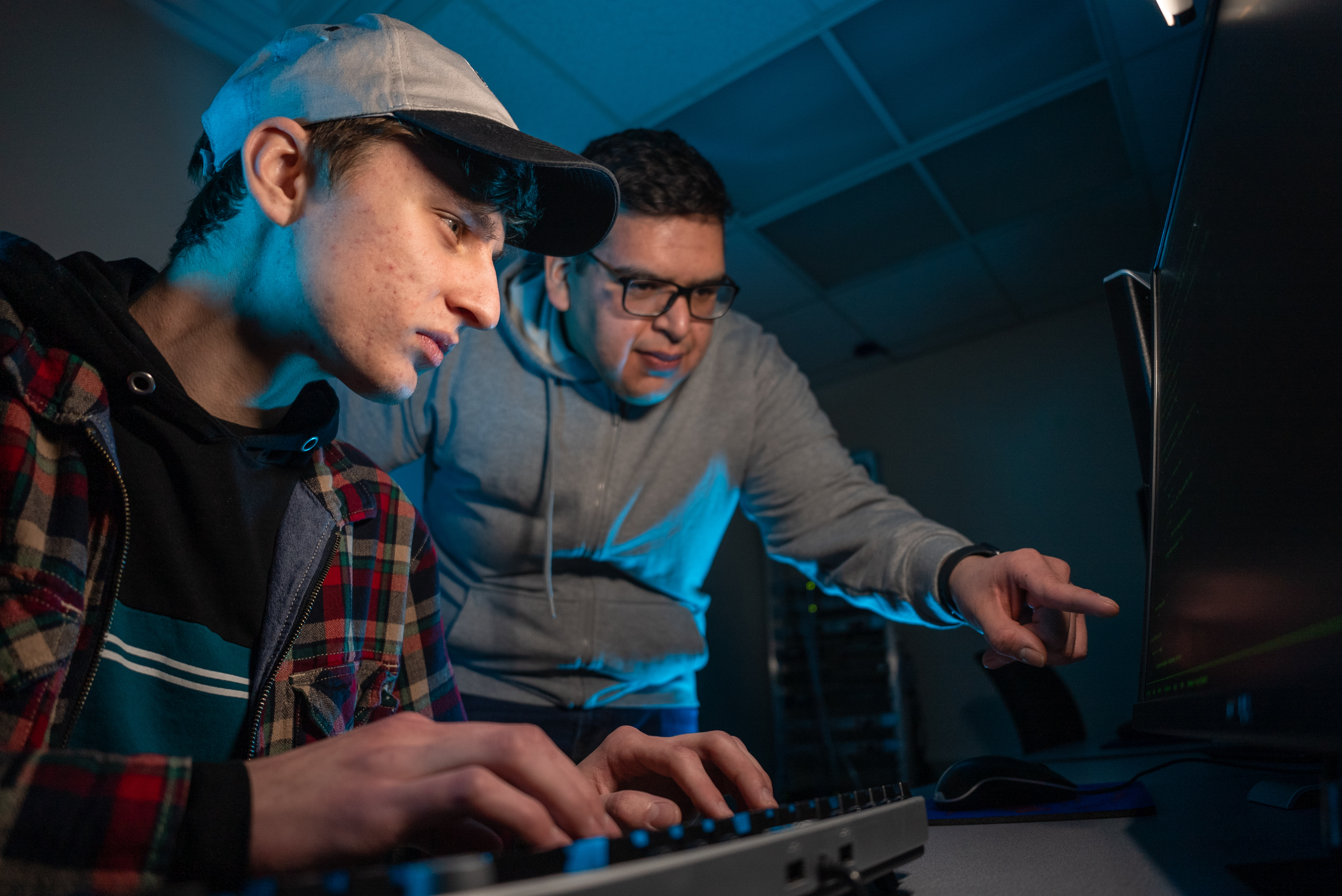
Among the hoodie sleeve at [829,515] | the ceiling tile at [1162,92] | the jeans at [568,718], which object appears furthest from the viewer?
the ceiling tile at [1162,92]

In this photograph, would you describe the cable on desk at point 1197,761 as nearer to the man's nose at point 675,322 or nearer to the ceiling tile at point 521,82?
the man's nose at point 675,322

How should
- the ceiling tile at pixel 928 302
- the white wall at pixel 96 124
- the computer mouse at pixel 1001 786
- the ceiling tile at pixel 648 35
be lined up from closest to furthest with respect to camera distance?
the computer mouse at pixel 1001 786 < the white wall at pixel 96 124 < the ceiling tile at pixel 648 35 < the ceiling tile at pixel 928 302

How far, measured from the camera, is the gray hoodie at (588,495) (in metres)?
1.40

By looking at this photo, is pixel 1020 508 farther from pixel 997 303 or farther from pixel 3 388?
pixel 3 388

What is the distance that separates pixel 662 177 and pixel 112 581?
1.07m

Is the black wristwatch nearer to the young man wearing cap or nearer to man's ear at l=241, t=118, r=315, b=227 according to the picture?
the young man wearing cap

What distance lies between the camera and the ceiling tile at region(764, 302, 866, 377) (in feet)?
14.1

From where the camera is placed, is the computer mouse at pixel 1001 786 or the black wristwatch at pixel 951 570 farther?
the black wristwatch at pixel 951 570

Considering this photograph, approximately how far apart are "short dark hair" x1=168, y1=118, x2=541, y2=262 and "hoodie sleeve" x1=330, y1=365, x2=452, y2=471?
0.49m

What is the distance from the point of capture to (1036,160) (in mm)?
3145

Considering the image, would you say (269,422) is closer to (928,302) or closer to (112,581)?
(112,581)

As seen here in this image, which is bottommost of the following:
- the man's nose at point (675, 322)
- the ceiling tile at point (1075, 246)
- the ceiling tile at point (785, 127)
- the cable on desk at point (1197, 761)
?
the cable on desk at point (1197, 761)

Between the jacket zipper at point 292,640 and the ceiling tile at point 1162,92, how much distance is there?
9.17 ft

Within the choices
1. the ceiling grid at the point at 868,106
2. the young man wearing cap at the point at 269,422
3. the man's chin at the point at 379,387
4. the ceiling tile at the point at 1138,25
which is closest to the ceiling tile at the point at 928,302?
the ceiling grid at the point at 868,106
